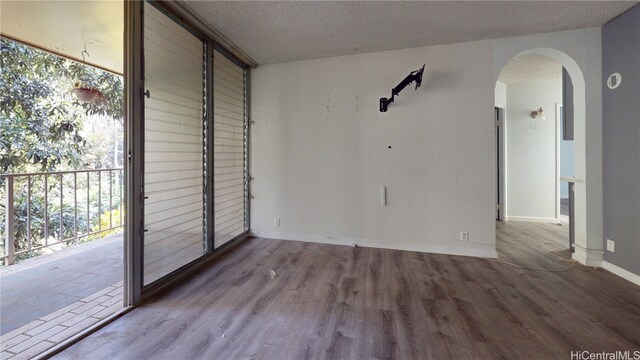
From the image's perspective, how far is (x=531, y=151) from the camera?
4824 millimetres

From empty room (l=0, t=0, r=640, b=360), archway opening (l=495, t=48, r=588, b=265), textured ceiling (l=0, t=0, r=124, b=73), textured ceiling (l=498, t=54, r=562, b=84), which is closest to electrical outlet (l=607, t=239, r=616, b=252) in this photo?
empty room (l=0, t=0, r=640, b=360)

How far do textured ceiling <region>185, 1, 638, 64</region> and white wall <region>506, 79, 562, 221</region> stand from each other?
2.40m

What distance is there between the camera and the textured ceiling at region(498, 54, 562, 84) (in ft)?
12.1

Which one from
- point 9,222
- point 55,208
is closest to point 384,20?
point 9,222

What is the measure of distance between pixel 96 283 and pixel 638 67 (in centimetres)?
530

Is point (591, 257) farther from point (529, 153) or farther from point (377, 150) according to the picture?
point (529, 153)

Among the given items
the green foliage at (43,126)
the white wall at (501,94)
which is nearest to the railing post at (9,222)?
the green foliage at (43,126)

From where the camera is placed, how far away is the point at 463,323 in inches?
69.5

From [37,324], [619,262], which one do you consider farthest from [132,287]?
[619,262]

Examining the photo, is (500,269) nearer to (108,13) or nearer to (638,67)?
(638,67)

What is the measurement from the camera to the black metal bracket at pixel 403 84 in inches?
115

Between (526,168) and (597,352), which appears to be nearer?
(597,352)

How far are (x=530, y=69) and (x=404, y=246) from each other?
3547 millimetres

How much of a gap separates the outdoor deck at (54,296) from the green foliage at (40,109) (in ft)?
4.55
